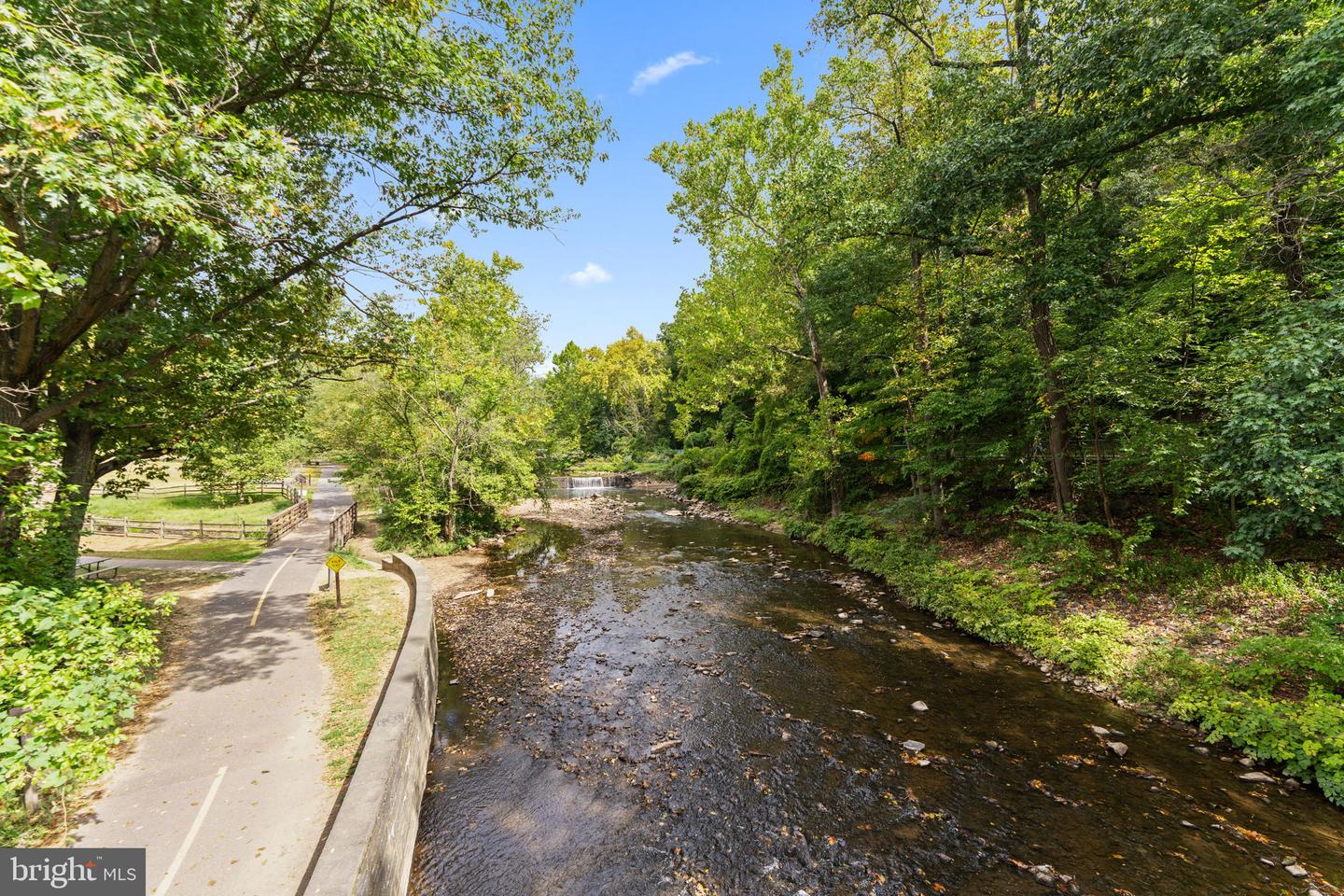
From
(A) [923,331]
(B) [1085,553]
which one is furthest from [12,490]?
(A) [923,331]

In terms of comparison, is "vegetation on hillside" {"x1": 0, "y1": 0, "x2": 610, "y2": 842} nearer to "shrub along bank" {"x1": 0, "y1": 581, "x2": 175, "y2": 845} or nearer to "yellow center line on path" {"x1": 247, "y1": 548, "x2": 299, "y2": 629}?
"shrub along bank" {"x1": 0, "y1": 581, "x2": 175, "y2": 845}

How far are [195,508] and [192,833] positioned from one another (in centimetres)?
3251

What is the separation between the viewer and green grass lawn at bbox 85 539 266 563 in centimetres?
1659

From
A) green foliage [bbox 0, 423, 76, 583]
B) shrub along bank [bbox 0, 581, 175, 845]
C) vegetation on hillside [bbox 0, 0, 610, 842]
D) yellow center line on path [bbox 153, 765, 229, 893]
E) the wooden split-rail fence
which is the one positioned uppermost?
vegetation on hillside [bbox 0, 0, 610, 842]

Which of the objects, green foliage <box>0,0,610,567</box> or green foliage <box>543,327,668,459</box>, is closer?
green foliage <box>0,0,610,567</box>

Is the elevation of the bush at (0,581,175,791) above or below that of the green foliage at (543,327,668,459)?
below

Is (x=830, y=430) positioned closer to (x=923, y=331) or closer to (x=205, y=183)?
(x=923, y=331)

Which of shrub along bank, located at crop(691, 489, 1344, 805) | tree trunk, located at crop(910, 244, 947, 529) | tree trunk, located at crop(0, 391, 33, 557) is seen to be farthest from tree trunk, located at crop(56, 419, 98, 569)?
tree trunk, located at crop(910, 244, 947, 529)

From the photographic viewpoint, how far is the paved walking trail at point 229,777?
409cm

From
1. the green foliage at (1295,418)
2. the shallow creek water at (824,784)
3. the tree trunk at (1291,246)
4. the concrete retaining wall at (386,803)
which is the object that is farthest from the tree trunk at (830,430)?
the concrete retaining wall at (386,803)

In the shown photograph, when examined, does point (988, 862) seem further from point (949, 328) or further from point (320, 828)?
point (949, 328)

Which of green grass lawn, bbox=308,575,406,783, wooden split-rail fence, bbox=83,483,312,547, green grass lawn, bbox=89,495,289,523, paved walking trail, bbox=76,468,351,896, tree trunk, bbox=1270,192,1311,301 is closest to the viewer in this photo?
paved walking trail, bbox=76,468,351,896

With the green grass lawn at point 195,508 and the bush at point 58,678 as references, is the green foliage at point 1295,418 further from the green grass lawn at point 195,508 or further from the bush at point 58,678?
the green grass lawn at point 195,508

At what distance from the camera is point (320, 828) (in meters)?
4.53
